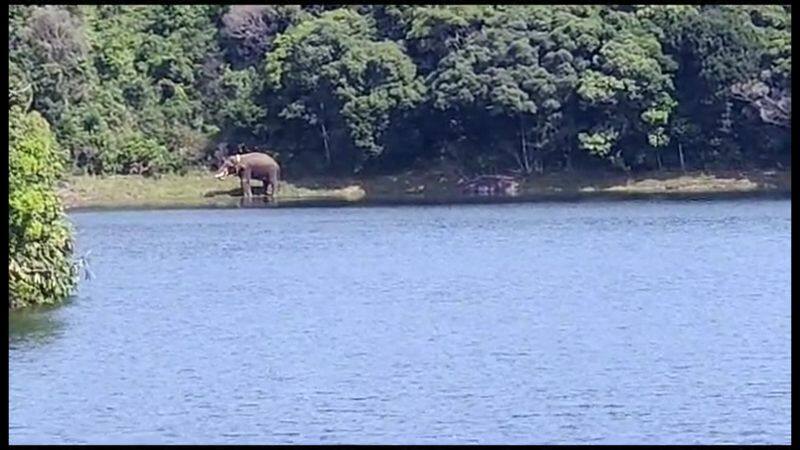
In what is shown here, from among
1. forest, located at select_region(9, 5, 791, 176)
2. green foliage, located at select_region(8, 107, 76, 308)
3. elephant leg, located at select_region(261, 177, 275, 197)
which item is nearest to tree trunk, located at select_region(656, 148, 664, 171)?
forest, located at select_region(9, 5, 791, 176)

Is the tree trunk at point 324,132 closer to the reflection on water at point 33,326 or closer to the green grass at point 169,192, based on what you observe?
the green grass at point 169,192

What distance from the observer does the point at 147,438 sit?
20.7 metres

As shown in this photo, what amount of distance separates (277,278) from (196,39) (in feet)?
119

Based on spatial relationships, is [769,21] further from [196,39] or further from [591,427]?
[591,427]

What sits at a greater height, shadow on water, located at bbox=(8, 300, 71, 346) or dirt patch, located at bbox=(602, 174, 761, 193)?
shadow on water, located at bbox=(8, 300, 71, 346)

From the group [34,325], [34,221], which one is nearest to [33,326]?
[34,325]

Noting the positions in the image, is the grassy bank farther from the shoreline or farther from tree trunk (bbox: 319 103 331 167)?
tree trunk (bbox: 319 103 331 167)

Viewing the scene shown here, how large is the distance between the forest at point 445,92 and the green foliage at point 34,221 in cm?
3400

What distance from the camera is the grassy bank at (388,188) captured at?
66125 millimetres

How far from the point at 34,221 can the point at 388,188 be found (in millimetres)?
38754

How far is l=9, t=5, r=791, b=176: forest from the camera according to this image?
66.7 m

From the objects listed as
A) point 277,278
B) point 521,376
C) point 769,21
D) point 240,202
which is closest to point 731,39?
point 769,21

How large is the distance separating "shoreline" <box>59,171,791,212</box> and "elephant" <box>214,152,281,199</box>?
1.90 feet

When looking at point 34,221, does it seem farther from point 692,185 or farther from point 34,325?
point 692,185
